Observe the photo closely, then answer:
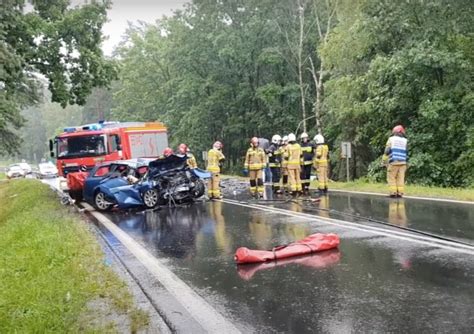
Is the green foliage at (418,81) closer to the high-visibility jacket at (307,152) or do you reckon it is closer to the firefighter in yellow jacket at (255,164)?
the high-visibility jacket at (307,152)

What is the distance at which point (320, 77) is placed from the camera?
30.1 metres

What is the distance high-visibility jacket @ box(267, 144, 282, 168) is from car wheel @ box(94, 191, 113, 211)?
5.33m

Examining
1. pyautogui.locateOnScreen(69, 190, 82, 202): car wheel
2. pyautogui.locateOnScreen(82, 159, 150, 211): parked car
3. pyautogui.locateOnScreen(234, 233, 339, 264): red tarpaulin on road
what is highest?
pyautogui.locateOnScreen(82, 159, 150, 211): parked car

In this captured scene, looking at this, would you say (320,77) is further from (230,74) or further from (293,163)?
(293,163)

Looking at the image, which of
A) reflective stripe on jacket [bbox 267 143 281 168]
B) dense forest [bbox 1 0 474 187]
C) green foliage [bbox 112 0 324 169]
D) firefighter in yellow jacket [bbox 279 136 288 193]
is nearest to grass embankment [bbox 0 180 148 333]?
firefighter in yellow jacket [bbox 279 136 288 193]

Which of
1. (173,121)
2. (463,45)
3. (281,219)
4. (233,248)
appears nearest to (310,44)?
(173,121)

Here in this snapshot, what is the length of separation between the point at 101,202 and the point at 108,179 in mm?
643

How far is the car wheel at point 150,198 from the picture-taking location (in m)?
13.9

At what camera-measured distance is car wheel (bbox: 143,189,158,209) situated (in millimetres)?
13859

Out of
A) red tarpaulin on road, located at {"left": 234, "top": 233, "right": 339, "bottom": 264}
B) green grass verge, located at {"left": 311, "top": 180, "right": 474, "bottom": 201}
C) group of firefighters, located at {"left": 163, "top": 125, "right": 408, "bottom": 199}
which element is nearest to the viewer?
red tarpaulin on road, located at {"left": 234, "top": 233, "right": 339, "bottom": 264}

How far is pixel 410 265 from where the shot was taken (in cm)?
629

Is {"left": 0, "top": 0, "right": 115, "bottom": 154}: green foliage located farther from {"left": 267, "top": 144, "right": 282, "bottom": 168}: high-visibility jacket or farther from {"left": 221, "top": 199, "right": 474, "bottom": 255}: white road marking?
{"left": 221, "top": 199, "right": 474, "bottom": 255}: white road marking

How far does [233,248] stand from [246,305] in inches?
113

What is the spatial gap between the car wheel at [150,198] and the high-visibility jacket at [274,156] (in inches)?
169
